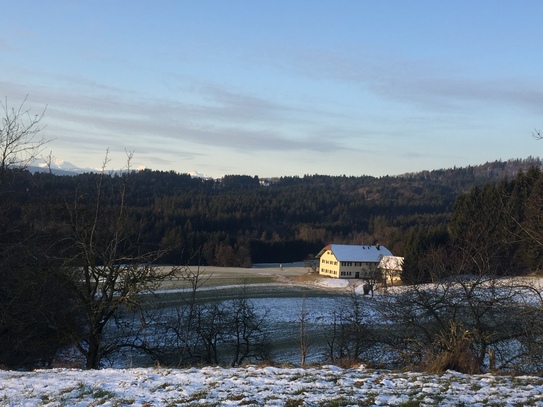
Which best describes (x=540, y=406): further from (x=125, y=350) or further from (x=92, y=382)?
(x=125, y=350)

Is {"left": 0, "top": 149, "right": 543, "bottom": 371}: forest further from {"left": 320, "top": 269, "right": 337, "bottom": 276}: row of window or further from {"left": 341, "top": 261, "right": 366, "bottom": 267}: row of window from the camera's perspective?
{"left": 320, "top": 269, "right": 337, "bottom": 276}: row of window

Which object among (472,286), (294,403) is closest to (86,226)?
(294,403)

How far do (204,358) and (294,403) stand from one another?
11360 millimetres

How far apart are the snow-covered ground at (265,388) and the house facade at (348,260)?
62.7 metres

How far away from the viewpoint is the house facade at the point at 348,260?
2835 inches

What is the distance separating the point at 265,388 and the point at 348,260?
65877mm

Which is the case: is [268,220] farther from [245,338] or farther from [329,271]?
[245,338]

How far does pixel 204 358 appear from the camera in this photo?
17.4 metres

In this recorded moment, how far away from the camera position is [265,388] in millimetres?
7809

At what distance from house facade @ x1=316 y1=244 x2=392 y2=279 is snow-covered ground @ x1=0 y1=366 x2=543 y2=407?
62704 millimetres

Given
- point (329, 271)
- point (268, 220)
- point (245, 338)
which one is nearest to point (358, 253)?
point (329, 271)

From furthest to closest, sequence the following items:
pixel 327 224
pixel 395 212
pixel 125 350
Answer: pixel 395 212, pixel 327 224, pixel 125 350

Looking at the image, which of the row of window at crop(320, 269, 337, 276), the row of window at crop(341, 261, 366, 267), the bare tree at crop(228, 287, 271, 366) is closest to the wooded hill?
the row of window at crop(341, 261, 366, 267)

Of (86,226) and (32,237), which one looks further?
(32,237)
